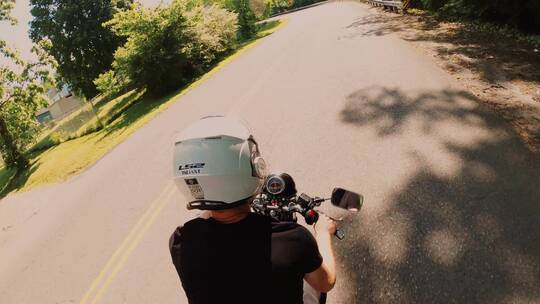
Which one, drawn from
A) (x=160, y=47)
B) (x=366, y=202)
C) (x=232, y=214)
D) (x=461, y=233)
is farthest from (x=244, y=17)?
(x=232, y=214)

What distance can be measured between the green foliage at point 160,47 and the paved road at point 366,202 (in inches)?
436

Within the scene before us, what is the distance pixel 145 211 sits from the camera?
6.31 metres

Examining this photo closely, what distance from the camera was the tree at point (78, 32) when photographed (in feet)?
129

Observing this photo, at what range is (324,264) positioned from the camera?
2.12 metres

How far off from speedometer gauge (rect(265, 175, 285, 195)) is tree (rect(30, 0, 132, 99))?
141 feet

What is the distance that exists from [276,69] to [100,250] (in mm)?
10461

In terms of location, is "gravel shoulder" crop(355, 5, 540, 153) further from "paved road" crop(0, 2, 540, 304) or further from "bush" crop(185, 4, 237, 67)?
"bush" crop(185, 4, 237, 67)

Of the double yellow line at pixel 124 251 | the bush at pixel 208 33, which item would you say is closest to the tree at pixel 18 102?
the bush at pixel 208 33

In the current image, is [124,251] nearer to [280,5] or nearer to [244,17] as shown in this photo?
[244,17]

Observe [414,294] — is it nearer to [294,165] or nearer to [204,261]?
[204,261]

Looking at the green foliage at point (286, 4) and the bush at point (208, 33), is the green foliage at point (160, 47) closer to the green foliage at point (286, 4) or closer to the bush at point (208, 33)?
the bush at point (208, 33)

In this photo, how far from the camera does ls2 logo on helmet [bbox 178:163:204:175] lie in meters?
2.05

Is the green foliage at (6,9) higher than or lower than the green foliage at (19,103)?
higher

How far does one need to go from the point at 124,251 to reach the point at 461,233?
477 centimetres
